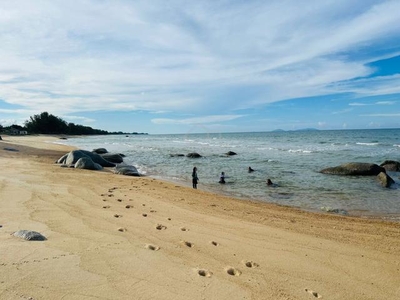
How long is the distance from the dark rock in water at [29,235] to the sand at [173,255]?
0.38ft

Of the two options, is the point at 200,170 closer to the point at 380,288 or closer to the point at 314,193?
the point at 314,193

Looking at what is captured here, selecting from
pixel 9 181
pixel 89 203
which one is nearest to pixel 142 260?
pixel 89 203

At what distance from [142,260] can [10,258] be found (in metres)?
1.75

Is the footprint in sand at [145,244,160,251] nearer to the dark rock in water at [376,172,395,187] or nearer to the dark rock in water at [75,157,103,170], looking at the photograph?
the dark rock in water at [75,157,103,170]

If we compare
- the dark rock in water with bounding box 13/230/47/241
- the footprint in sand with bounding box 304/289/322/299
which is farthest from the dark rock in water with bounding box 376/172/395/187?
the dark rock in water with bounding box 13/230/47/241

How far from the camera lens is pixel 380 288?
4641mm

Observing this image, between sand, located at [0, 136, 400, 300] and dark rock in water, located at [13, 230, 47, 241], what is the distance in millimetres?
116

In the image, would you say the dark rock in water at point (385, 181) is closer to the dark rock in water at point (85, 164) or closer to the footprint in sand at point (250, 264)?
the footprint in sand at point (250, 264)

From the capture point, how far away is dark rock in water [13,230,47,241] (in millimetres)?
4783

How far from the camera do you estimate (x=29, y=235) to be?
15.9 feet

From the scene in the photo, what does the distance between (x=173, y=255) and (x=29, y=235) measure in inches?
92.3

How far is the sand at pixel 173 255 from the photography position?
3719 mm

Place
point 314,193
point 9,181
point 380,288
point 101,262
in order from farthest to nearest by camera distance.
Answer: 1. point 314,193
2. point 9,181
3. point 380,288
4. point 101,262

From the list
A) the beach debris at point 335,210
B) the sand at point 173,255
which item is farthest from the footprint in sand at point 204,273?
the beach debris at point 335,210
